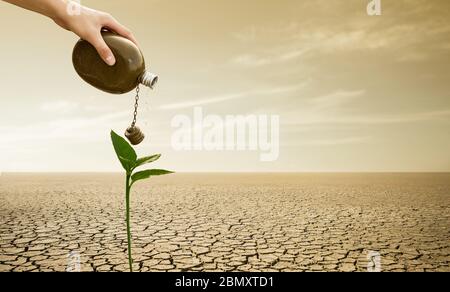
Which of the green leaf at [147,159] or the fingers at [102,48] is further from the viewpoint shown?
the green leaf at [147,159]

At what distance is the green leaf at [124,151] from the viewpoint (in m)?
1.26

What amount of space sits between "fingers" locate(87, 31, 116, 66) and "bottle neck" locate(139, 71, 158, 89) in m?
0.11

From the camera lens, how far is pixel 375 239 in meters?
4.07

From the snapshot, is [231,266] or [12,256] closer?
[231,266]

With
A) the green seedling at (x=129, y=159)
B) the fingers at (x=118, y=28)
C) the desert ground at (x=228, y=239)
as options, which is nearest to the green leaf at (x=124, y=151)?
the green seedling at (x=129, y=159)

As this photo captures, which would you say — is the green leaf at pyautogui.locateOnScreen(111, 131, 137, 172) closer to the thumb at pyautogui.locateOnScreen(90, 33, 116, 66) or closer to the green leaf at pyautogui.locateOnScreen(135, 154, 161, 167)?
the green leaf at pyautogui.locateOnScreen(135, 154, 161, 167)

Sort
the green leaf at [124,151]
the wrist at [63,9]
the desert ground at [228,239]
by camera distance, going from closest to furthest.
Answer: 1. the wrist at [63,9]
2. the green leaf at [124,151]
3. the desert ground at [228,239]

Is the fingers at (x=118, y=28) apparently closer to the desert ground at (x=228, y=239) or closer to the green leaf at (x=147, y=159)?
the green leaf at (x=147, y=159)

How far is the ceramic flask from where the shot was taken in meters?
1.15

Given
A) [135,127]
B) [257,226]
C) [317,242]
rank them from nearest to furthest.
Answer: [135,127] < [317,242] < [257,226]
